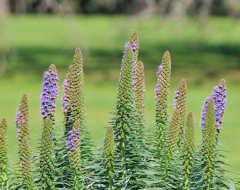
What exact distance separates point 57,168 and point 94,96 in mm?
18461

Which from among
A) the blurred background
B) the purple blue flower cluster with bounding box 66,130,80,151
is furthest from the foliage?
the blurred background

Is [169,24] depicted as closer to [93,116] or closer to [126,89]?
[93,116]

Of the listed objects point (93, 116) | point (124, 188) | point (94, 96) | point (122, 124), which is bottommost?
point (124, 188)

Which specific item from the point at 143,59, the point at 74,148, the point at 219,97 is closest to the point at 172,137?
the point at 219,97

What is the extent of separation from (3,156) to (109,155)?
68 cm

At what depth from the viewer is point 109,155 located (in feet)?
15.7

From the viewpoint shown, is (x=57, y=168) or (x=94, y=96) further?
(x=94, y=96)

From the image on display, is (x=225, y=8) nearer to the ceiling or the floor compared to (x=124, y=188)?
nearer to the ceiling

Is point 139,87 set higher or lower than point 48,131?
higher

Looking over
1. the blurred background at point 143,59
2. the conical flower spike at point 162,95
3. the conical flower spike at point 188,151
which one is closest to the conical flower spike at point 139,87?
the conical flower spike at point 162,95

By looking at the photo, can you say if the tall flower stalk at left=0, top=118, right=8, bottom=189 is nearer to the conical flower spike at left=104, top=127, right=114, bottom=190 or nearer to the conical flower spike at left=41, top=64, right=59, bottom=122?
the conical flower spike at left=41, top=64, right=59, bottom=122

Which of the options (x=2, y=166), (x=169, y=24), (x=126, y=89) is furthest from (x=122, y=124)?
(x=169, y=24)

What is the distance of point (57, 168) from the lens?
525 cm

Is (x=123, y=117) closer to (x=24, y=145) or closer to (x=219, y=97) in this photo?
(x=219, y=97)
